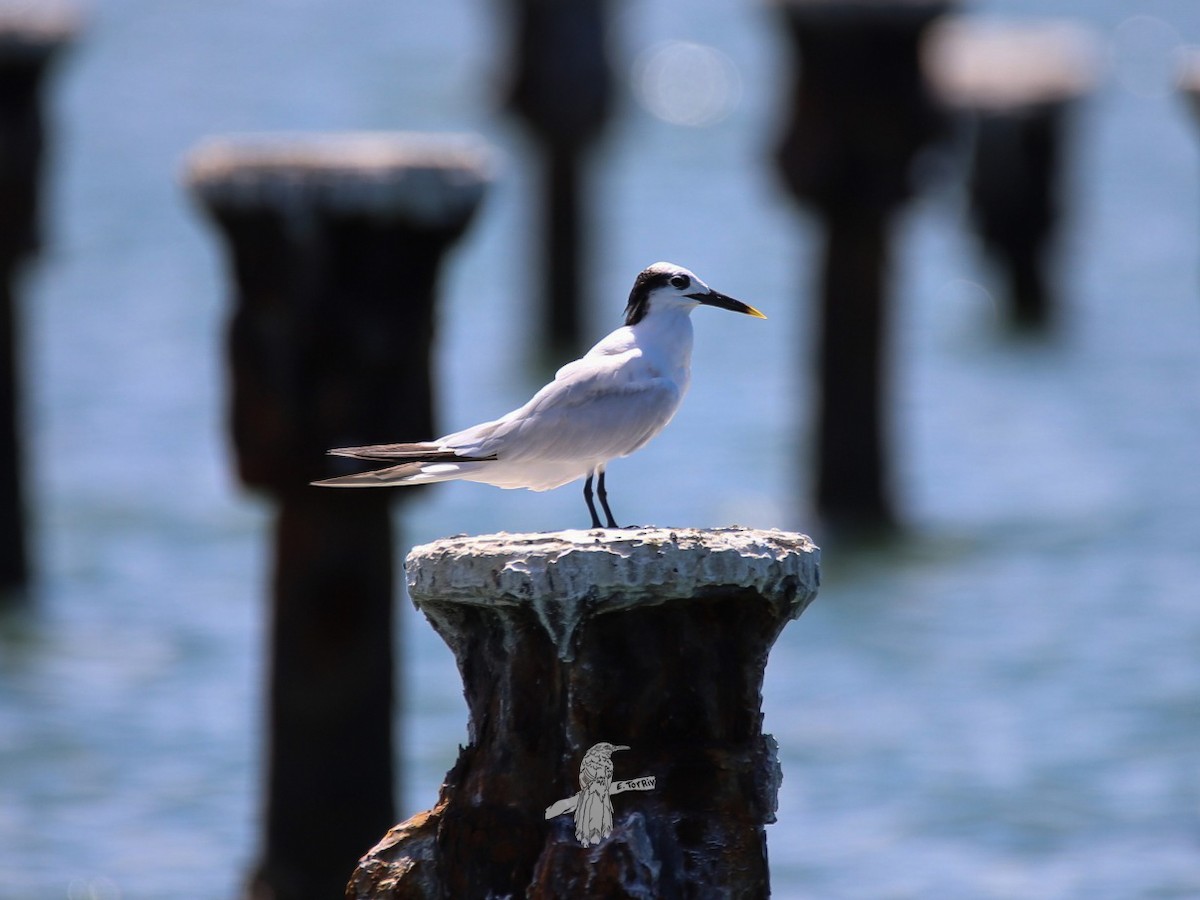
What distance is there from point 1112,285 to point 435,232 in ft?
60.7

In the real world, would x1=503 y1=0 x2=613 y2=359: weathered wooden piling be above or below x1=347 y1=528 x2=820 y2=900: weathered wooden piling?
above

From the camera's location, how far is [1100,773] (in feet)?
33.8

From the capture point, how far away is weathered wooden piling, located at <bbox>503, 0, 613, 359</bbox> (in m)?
15.7

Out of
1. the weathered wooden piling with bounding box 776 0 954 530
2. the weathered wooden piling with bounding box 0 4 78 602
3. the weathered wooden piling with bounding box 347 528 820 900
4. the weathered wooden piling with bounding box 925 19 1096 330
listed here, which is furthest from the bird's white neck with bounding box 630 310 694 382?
the weathered wooden piling with bounding box 925 19 1096 330

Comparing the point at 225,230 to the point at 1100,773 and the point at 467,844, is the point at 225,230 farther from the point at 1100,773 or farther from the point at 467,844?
the point at 1100,773

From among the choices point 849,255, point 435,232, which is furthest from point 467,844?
point 849,255

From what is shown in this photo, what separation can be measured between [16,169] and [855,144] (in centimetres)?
415

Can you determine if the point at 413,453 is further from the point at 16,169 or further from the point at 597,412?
the point at 16,169

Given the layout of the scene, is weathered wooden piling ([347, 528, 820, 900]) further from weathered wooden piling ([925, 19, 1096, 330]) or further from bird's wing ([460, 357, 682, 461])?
weathered wooden piling ([925, 19, 1096, 330])

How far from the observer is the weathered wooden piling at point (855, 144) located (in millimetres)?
11906

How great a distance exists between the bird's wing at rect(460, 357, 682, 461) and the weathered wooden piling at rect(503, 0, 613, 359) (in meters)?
11.2

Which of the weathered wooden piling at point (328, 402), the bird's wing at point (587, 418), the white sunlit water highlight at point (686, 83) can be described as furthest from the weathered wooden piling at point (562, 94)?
the white sunlit water highlight at point (686, 83)

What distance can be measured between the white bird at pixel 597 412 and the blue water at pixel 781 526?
2641 mm

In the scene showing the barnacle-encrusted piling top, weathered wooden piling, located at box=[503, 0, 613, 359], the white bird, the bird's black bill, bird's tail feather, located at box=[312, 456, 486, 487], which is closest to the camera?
the barnacle-encrusted piling top
